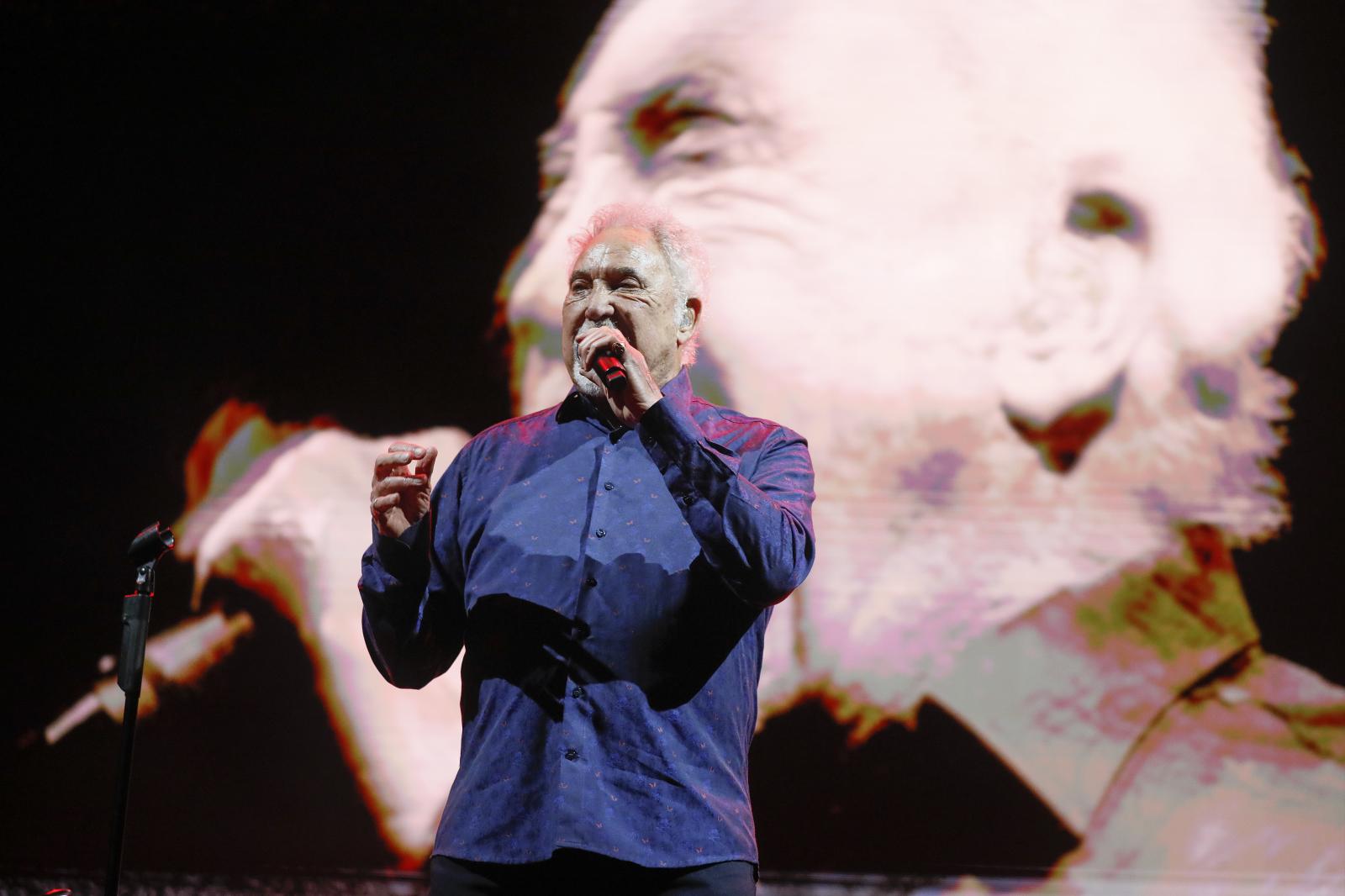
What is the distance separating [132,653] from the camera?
174 centimetres

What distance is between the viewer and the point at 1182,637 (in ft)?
7.90

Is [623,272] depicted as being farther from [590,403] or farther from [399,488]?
[399,488]

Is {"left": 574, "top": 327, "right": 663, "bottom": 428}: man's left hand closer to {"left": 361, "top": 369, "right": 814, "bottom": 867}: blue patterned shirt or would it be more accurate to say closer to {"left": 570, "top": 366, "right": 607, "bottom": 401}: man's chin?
{"left": 361, "top": 369, "right": 814, "bottom": 867}: blue patterned shirt

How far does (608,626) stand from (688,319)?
52 cm

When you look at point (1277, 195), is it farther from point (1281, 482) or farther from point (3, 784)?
point (3, 784)

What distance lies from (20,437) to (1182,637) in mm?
2605

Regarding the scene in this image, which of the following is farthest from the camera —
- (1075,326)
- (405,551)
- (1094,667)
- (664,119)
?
(664,119)

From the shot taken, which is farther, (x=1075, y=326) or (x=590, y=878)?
(x=1075, y=326)

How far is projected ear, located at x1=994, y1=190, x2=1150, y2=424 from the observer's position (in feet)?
8.25

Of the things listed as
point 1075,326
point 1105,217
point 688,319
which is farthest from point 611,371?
point 1105,217

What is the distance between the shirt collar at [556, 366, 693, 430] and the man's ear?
0.05 metres

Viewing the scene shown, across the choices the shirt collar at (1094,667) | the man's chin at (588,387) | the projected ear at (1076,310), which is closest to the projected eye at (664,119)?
the projected ear at (1076,310)

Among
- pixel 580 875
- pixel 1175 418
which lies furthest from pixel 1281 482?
pixel 580 875

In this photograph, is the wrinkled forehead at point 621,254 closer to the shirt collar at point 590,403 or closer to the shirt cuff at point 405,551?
the shirt collar at point 590,403
